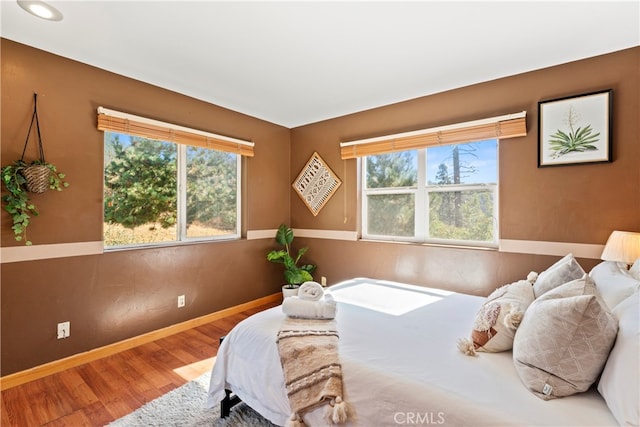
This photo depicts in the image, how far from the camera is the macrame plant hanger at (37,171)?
2088mm

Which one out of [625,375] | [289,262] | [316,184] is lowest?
[289,262]

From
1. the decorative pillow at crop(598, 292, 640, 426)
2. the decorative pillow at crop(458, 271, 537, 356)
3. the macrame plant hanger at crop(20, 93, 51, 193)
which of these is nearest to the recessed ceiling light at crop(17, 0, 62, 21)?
the macrame plant hanger at crop(20, 93, 51, 193)

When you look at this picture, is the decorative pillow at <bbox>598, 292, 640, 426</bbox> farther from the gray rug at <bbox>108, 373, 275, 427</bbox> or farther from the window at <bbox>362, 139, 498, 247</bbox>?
the window at <bbox>362, 139, 498, 247</bbox>

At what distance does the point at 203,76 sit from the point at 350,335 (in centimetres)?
255

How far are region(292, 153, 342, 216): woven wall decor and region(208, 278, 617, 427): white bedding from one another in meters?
2.04

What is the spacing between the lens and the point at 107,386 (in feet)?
6.92

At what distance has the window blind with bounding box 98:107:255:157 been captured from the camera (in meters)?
2.54

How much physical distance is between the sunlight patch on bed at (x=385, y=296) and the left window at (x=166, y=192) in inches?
70.4

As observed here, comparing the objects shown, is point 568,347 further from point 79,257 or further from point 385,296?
point 79,257


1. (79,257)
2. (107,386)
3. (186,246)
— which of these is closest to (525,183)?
(186,246)

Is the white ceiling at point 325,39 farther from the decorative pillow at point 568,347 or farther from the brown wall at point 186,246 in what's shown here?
the decorative pillow at point 568,347

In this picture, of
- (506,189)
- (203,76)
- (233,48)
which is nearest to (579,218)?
(506,189)

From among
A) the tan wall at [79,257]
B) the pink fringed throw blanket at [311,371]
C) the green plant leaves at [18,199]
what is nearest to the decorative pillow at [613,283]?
the pink fringed throw blanket at [311,371]

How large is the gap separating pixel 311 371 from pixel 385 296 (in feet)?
3.64
